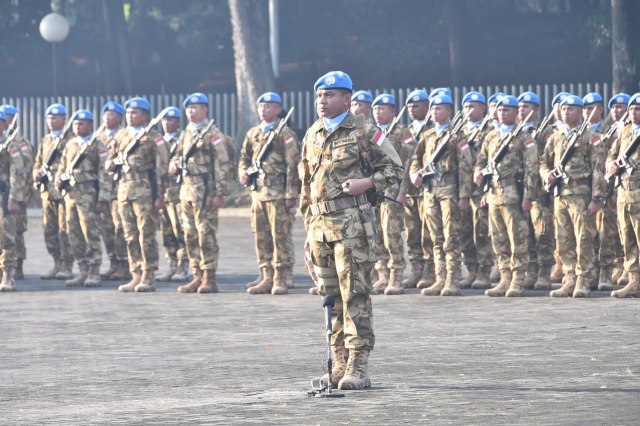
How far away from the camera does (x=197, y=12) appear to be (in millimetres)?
47250

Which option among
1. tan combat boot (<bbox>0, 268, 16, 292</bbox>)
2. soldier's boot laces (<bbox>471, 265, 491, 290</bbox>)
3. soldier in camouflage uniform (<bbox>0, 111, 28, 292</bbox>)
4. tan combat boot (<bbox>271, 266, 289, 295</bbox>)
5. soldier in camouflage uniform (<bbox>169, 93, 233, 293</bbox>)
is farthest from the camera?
soldier in camouflage uniform (<bbox>0, 111, 28, 292</bbox>)

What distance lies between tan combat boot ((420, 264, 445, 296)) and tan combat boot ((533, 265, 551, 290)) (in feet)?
3.50

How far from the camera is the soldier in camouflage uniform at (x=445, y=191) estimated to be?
17672 mm

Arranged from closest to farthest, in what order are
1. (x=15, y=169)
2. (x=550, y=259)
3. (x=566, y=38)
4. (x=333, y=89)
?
(x=333, y=89) → (x=550, y=259) → (x=15, y=169) → (x=566, y=38)

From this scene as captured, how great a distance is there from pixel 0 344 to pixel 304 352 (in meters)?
2.71

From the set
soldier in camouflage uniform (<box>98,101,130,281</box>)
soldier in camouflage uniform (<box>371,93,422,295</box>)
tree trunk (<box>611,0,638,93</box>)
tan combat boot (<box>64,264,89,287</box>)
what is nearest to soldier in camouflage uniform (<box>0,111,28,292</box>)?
tan combat boot (<box>64,264,89,287</box>)

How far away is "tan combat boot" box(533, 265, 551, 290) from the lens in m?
18.1

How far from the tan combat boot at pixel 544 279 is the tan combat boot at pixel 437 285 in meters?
1.07

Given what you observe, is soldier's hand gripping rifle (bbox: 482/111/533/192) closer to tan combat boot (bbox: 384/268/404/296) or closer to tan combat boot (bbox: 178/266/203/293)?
tan combat boot (bbox: 384/268/404/296)

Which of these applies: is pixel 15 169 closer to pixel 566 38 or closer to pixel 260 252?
pixel 260 252

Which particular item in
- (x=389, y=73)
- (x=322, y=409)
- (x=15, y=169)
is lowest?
(x=322, y=409)

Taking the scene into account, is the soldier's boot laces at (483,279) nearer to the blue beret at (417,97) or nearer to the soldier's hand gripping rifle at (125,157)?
the blue beret at (417,97)

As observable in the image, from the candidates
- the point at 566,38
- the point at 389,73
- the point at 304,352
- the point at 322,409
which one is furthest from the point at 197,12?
the point at 322,409

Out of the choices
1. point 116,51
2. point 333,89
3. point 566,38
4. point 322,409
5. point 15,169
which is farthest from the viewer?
point 116,51
